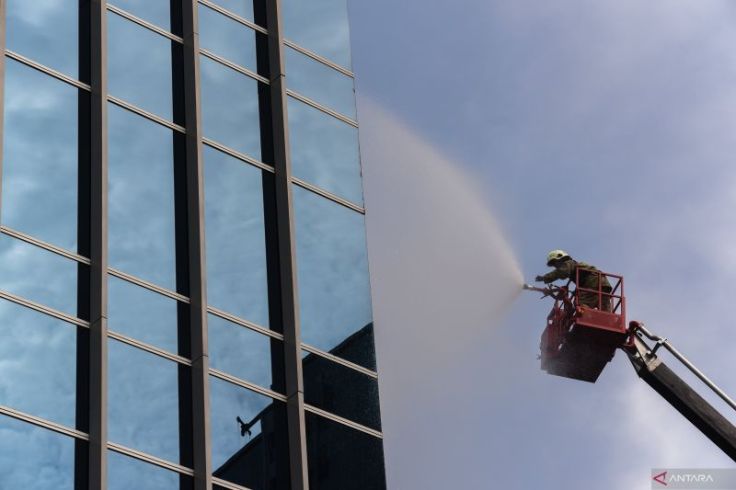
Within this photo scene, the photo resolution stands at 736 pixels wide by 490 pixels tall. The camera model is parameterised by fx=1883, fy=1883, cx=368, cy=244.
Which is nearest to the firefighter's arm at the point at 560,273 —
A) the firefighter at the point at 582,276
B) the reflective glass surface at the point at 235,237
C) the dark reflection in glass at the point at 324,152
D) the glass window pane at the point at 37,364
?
the firefighter at the point at 582,276

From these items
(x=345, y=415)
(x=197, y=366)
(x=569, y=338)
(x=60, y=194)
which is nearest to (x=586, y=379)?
(x=569, y=338)

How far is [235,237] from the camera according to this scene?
29.5 metres

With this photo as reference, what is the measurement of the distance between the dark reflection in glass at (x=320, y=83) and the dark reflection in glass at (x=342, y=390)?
449 centimetres

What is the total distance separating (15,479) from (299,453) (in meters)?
4.94

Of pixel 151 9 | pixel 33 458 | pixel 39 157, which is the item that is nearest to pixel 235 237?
pixel 39 157

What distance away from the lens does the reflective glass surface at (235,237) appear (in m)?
28.8

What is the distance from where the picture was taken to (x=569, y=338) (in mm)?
30312

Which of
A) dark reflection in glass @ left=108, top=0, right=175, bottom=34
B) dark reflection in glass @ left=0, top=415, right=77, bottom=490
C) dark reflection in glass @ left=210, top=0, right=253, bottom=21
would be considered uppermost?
dark reflection in glass @ left=210, top=0, right=253, bottom=21

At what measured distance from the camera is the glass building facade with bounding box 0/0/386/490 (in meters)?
25.9

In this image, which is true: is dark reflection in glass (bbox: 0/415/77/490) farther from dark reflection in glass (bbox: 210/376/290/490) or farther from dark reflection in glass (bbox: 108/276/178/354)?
dark reflection in glass (bbox: 210/376/290/490)

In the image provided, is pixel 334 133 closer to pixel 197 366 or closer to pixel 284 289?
pixel 284 289

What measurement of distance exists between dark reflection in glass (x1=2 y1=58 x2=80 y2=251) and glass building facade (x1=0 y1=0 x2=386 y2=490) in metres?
0.03

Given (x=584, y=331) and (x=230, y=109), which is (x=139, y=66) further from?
(x=584, y=331)

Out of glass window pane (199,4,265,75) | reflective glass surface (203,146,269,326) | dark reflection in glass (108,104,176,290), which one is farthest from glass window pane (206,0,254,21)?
dark reflection in glass (108,104,176,290)
